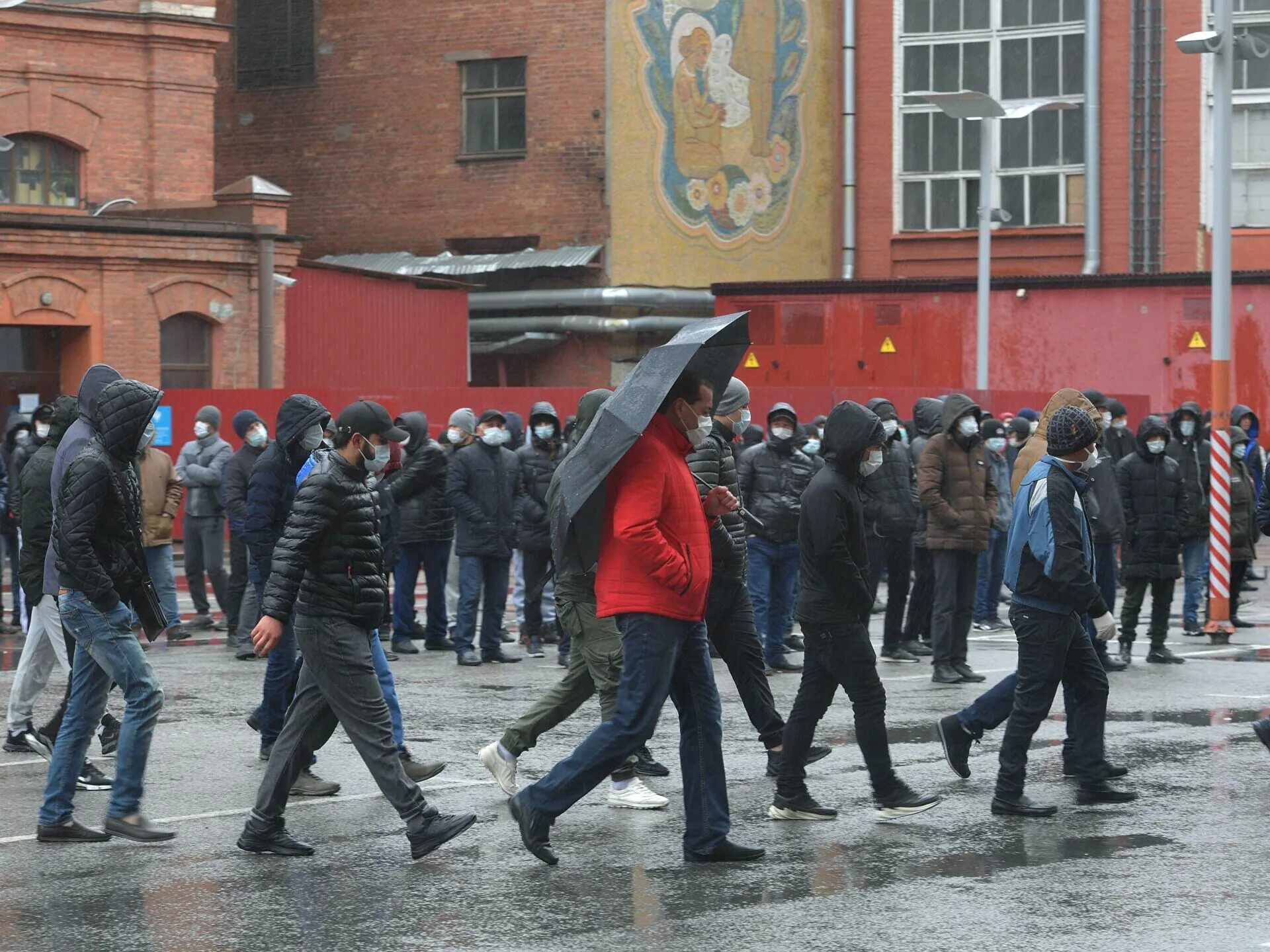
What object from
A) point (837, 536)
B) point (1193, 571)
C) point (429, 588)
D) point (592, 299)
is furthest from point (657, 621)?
point (592, 299)

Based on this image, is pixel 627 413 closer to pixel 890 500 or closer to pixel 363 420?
pixel 363 420

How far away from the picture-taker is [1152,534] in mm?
15070

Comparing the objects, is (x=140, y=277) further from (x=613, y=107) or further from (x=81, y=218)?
(x=613, y=107)

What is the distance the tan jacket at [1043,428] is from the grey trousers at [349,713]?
16.2 feet

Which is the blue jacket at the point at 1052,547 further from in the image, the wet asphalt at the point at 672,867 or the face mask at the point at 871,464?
the face mask at the point at 871,464

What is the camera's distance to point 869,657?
29.0 ft

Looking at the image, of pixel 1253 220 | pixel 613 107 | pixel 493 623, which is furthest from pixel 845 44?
pixel 493 623

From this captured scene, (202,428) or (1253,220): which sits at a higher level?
(1253,220)

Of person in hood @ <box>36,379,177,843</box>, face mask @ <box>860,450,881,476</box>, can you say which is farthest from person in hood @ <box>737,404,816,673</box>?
person in hood @ <box>36,379,177,843</box>

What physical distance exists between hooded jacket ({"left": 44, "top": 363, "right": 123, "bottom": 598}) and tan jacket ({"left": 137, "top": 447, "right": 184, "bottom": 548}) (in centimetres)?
723

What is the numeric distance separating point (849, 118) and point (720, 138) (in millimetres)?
3831

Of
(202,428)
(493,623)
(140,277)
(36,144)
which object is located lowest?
(493,623)

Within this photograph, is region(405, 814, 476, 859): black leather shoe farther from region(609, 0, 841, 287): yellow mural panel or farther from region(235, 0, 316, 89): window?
region(235, 0, 316, 89): window

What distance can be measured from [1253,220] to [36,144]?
77.5 ft
